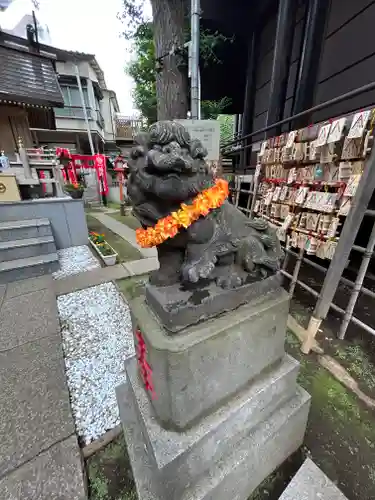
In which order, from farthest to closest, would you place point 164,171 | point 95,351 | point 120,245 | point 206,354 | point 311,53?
1. point 120,245
2. point 311,53
3. point 95,351
4. point 206,354
5. point 164,171

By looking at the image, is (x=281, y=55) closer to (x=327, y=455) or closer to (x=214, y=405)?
(x=214, y=405)

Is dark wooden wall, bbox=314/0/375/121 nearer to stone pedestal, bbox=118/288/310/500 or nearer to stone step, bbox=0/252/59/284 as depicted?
stone pedestal, bbox=118/288/310/500

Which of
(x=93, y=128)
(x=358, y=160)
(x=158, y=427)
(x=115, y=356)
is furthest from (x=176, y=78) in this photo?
(x=93, y=128)

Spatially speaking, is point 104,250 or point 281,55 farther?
point 104,250

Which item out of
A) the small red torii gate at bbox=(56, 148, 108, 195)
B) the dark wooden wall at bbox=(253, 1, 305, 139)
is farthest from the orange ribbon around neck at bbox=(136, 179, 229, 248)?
the small red torii gate at bbox=(56, 148, 108, 195)

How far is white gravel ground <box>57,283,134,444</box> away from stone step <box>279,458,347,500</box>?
3.77ft

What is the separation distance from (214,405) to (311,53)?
4.65 m

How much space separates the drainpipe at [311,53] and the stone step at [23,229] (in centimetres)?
485

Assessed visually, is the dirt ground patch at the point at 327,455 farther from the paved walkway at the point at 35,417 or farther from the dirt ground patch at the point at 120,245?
the dirt ground patch at the point at 120,245

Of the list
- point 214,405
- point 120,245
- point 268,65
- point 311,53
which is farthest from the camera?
point 120,245

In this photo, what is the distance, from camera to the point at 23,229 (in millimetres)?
4055

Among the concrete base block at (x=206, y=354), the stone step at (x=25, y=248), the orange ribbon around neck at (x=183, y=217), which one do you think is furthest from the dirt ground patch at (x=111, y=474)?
the stone step at (x=25, y=248)

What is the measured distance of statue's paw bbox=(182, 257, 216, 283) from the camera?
1042 mm

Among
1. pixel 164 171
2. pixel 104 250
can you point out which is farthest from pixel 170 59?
pixel 164 171
